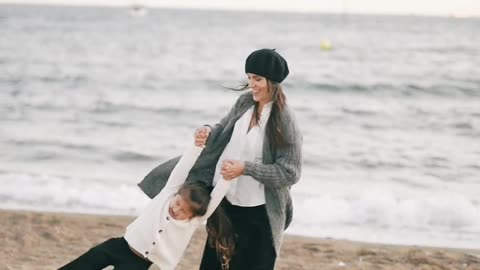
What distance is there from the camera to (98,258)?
3.53m

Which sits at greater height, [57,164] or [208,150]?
[208,150]

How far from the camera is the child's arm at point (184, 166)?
3477 mm

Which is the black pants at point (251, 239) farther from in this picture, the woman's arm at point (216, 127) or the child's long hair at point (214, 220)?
the woman's arm at point (216, 127)

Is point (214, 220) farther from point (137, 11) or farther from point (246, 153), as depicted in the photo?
point (137, 11)

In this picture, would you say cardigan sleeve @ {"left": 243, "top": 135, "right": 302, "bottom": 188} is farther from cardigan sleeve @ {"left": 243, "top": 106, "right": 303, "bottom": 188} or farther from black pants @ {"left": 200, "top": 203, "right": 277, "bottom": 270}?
black pants @ {"left": 200, "top": 203, "right": 277, "bottom": 270}

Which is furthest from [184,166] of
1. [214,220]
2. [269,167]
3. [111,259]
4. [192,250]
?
[192,250]

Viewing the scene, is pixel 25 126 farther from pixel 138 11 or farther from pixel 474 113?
pixel 138 11

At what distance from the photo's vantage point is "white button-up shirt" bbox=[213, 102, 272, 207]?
3455mm

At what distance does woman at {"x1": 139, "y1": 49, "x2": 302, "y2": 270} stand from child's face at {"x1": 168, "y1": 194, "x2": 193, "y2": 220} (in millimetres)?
157

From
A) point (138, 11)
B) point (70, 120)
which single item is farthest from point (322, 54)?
point (138, 11)

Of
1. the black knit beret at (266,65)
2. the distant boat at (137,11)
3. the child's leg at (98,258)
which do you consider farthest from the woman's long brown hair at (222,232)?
the distant boat at (137,11)

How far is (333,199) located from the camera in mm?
8648

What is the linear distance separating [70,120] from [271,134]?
40.9 ft

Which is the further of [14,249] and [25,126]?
[25,126]
